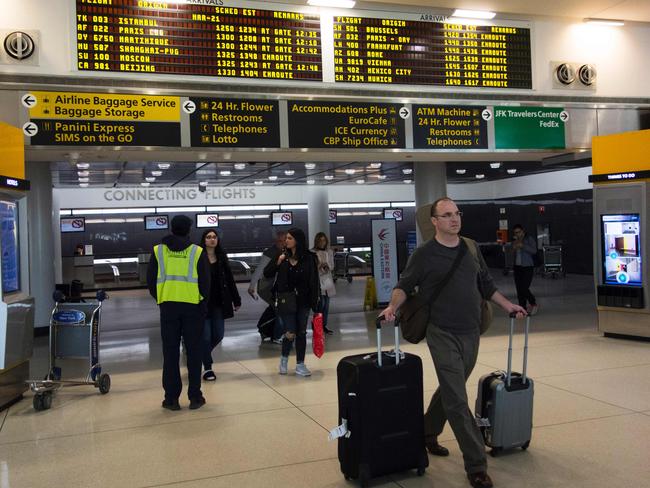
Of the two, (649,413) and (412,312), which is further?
(649,413)

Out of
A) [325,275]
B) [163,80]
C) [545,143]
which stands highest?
[163,80]

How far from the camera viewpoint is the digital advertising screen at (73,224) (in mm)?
23578

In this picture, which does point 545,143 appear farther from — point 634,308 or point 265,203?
point 265,203

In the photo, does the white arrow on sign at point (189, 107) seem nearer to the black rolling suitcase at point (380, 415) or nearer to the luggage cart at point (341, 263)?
the black rolling suitcase at point (380, 415)

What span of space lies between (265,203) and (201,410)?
2043cm

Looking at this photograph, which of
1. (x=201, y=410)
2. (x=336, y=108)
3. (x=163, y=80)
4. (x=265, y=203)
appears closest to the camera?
(x=201, y=410)

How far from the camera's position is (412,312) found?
3914mm

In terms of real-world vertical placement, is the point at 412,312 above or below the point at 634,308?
above

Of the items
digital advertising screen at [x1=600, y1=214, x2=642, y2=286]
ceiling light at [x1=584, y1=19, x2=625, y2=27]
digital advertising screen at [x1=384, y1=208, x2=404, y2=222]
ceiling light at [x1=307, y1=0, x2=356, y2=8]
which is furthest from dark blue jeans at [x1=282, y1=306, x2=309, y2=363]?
digital advertising screen at [x1=384, y1=208, x2=404, y2=222]

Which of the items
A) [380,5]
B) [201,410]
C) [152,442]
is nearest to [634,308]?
[380,5]

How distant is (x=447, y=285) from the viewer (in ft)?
12.6

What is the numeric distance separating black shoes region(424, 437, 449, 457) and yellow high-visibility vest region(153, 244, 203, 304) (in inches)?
96.3

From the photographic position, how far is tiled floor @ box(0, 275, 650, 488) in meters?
3.93

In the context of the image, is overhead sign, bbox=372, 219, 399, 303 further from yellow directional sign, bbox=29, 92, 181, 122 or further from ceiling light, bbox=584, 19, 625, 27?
yellow directional sign, bbox=29, 92, 181, 122
